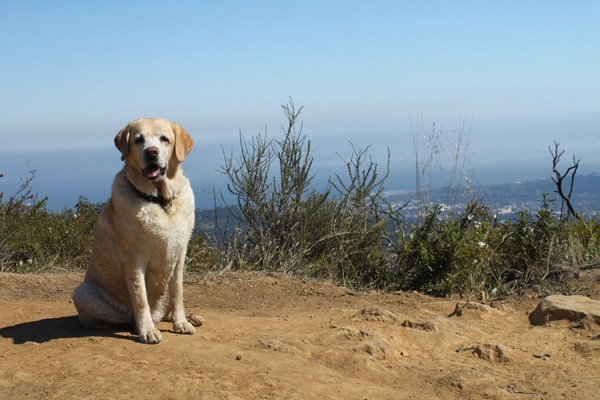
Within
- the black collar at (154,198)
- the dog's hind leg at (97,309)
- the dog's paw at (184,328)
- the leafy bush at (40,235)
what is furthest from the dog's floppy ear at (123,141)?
the leafy bush at (40,235)

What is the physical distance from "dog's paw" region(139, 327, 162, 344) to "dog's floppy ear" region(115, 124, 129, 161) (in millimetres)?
1327

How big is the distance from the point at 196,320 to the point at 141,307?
706 mm

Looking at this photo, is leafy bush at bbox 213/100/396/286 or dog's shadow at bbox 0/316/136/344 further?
leafy bush at bbox 213/100/396/286

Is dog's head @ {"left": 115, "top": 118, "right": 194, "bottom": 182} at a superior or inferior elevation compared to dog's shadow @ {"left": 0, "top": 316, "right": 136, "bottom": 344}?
superior

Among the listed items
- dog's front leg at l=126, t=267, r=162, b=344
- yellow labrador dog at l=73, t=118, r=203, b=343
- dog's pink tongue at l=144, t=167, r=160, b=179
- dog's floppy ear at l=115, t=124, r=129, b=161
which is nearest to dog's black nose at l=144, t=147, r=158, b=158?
yellow labrador dog at l=73, t=118, r=203, b=343

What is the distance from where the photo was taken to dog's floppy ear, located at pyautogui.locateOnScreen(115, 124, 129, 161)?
17.2 feet

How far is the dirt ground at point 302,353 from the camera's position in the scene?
14.9 ft

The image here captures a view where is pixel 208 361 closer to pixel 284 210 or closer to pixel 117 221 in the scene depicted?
pixel 117 221

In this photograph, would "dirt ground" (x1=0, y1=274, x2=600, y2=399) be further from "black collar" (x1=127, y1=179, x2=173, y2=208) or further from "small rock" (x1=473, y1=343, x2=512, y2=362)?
"black collar" (x1=127, y1=179, x2=173, y2=208)

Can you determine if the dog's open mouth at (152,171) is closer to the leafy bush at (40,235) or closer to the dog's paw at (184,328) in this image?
the dog's paw at (184,328)

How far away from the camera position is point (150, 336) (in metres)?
5.27

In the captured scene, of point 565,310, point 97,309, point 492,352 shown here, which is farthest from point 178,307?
point 565,310

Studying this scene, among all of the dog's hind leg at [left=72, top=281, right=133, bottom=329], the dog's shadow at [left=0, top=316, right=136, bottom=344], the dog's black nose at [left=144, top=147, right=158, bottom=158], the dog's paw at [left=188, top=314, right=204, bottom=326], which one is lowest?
the dog's shadow at [left=0, top=316, right=136, bottom=344]

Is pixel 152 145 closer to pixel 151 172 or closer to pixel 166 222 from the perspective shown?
pixel 151 172
